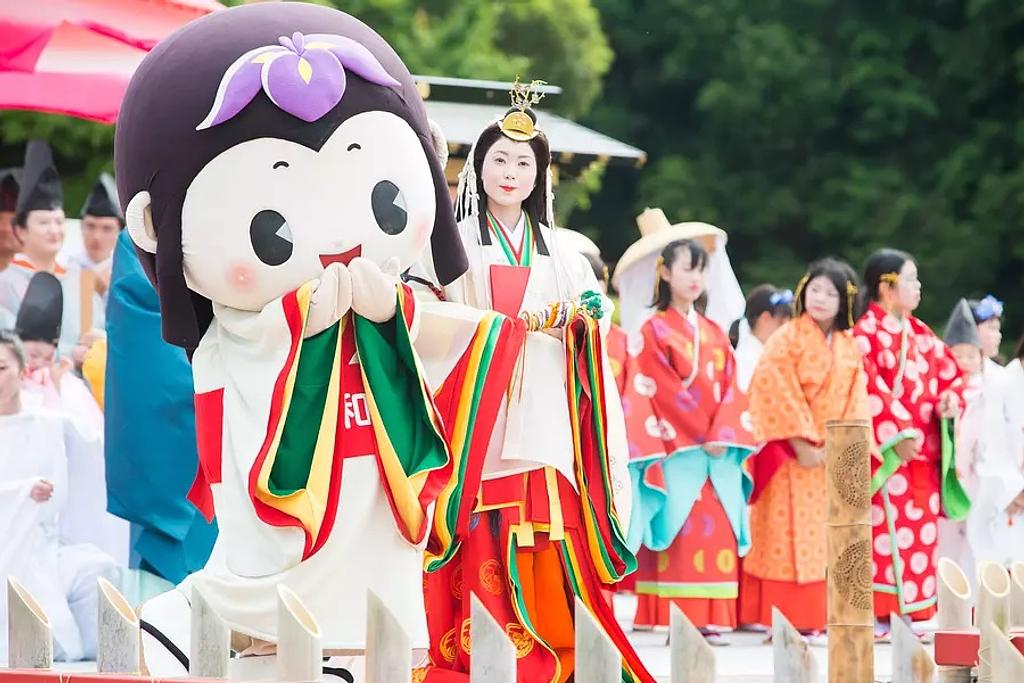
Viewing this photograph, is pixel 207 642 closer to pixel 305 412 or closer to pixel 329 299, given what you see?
pixel 305 412

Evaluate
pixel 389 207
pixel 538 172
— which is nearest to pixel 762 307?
pixel 538 172

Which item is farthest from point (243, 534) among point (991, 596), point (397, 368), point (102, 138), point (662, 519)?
point (102, 138)

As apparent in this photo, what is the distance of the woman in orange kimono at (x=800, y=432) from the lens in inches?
360

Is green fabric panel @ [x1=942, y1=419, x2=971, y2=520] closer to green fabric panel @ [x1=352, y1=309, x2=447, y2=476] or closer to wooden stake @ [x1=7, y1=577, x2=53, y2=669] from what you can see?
green fabric panel @ [x1=352, y1=309, x2=447, y2=476]

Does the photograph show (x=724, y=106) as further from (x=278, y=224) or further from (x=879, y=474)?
(x=278, y=224)

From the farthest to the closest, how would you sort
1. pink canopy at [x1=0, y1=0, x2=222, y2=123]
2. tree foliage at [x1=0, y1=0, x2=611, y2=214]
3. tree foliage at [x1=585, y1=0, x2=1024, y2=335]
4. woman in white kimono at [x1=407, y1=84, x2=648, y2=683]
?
tree foliage at [x1=585, y1=0, x2=1024, y2=335] → tree foliage at [x1=0, y1=0, x2=611, y2=214] → pink canopy at [x1=0, y1=0, x2=222, y2=123] → woman in white kimono at [x1=407, y1=84, x2=648, y2=683]

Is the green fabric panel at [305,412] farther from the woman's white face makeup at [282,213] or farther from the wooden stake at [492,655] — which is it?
the wooden stake at [492,655]

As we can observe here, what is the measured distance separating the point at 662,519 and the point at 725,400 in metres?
0.60

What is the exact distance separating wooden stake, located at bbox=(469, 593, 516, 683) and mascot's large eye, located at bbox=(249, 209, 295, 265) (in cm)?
153

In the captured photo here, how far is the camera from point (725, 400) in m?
9.13

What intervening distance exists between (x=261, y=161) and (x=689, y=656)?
6.34ft

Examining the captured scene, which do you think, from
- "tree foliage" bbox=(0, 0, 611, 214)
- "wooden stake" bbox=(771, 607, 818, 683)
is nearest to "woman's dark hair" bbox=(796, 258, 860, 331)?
"wooden stake" bbox=(771, 607, 818, 683)

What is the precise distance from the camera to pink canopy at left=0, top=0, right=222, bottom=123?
952 cm

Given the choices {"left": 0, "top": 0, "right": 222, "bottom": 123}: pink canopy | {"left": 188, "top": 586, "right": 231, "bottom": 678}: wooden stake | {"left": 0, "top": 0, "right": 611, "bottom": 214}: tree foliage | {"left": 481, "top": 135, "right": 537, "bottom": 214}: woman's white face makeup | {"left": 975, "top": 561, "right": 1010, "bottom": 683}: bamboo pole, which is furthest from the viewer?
{"left": 0, "top": 0, "right": 611, "bottom": 214}: tree foliage
